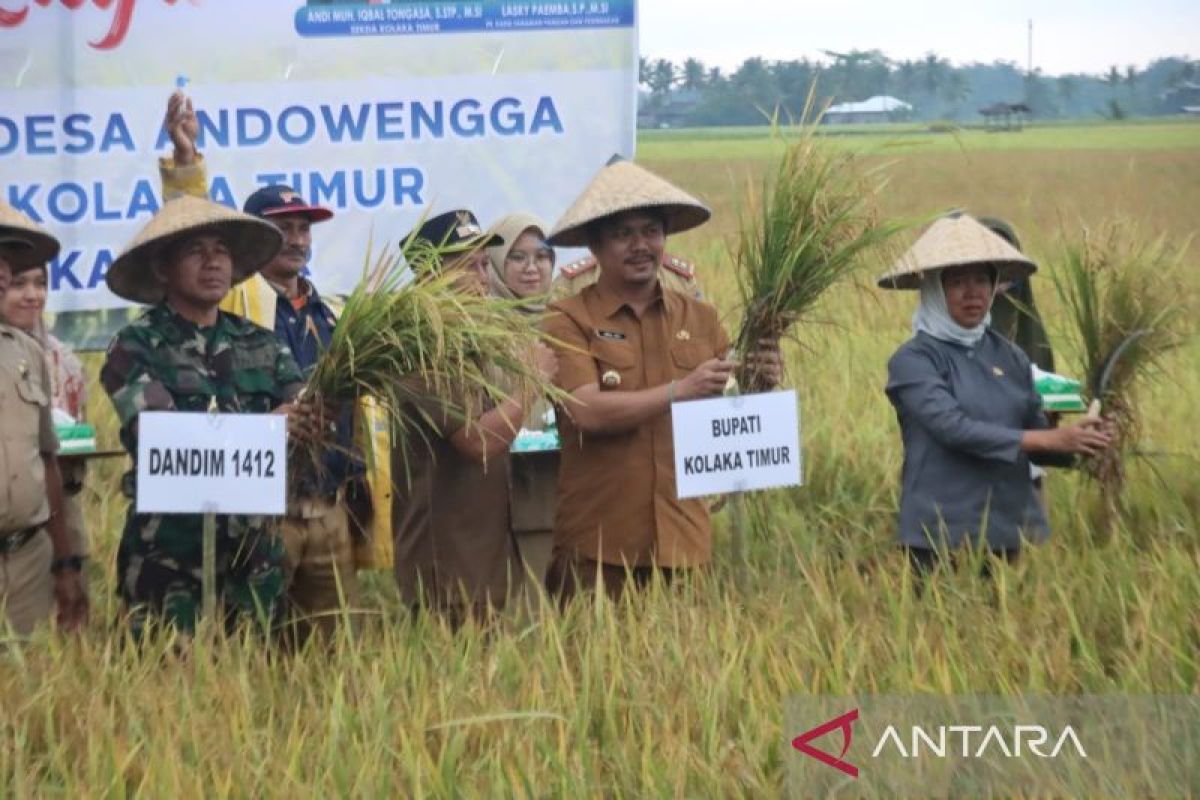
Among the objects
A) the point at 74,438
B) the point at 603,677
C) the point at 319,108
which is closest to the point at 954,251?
the point at 603,677

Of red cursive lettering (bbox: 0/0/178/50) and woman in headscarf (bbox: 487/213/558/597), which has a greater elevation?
red cursive lettering (bbox: 0/0/178/50)

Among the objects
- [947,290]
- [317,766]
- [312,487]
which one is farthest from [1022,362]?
[317,766]

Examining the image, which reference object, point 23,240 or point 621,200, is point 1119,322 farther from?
point 23,240

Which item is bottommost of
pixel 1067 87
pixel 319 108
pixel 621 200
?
pixel 621 200

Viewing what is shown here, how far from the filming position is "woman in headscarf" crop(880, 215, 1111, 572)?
5625 mm

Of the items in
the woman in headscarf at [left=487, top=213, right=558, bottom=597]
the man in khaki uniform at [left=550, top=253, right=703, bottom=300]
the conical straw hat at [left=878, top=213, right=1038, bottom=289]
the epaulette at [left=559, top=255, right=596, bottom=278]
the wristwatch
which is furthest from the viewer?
the epaulette at [left=559, top=255, right=596, bottom=278]

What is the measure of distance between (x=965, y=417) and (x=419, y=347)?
4.94 feet

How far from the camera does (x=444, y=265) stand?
572cm

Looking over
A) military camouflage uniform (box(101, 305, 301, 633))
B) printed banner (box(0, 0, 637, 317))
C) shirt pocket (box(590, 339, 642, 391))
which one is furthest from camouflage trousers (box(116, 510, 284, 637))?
printed banner (box(0, 0, 637, 317))

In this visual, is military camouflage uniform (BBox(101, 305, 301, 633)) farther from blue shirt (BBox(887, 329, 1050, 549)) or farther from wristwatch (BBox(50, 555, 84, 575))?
blue shirt (BBox(887, 329, 1050, 549))

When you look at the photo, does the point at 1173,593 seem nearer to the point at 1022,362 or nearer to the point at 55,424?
the point at 1022,362

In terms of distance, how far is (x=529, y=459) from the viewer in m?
6.10

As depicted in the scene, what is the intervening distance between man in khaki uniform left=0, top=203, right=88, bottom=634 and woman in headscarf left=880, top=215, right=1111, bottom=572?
217cm

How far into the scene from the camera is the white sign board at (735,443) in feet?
17.3
